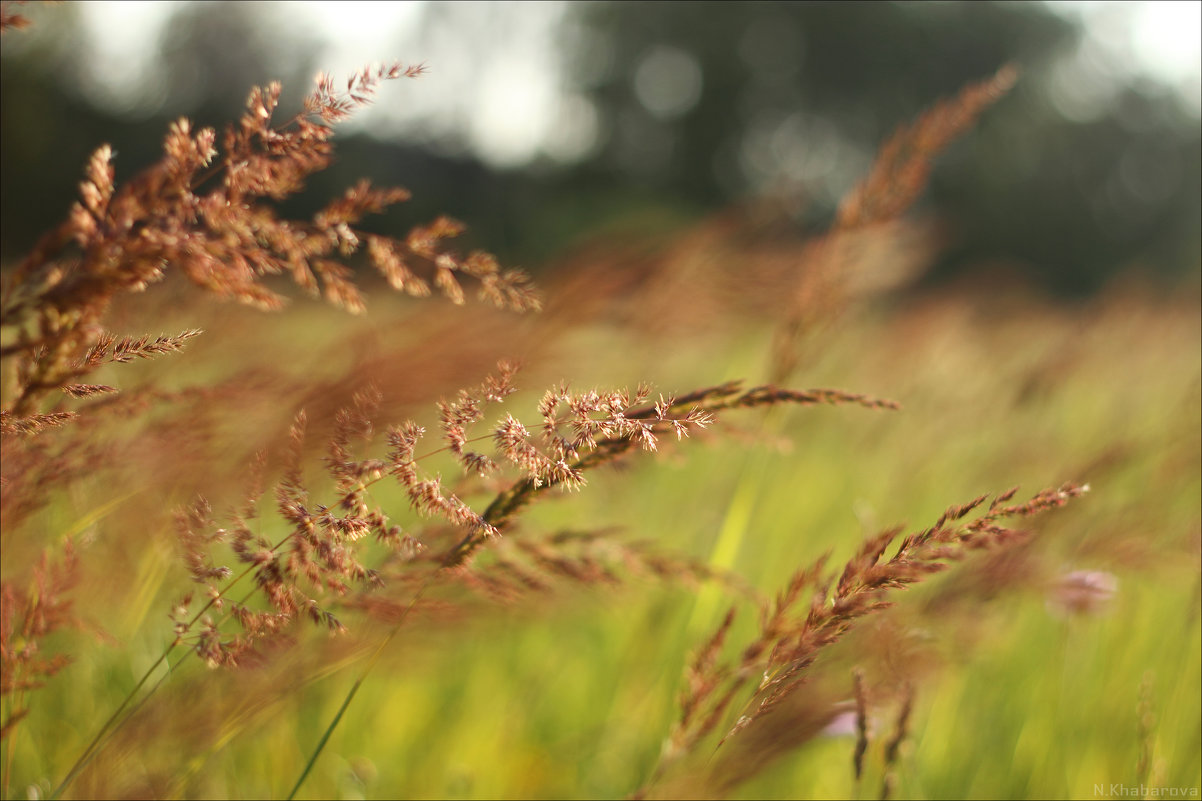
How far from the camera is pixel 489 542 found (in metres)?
0.62

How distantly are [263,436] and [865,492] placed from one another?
→ 1973 mm

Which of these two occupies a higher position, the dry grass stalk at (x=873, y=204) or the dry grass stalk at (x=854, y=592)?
the dry grass stalk at (x=873, y=204)

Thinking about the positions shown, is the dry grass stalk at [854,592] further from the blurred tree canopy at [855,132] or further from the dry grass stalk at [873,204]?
the blurred tree canopy at [855,132]

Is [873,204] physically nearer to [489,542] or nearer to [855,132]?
[489,542]

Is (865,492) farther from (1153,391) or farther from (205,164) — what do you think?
(205,164)

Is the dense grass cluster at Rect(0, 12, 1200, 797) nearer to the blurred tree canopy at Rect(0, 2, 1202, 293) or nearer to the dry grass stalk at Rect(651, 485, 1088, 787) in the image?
the dry grass stalk at Rect(651, 485, 1088, 787)

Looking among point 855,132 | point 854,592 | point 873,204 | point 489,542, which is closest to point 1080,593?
point 873,204

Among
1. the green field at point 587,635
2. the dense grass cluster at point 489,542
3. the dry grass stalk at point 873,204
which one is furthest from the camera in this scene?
the dry grass stalk at point 873,204

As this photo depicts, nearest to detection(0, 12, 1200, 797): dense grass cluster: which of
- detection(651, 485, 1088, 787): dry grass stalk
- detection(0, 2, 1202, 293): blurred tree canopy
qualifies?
detection(651, 485, 1088, 787): dry grass stalk

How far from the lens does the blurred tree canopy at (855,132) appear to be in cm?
2265

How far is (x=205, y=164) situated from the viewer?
0.46 m

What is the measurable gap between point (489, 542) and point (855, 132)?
29.5 metres

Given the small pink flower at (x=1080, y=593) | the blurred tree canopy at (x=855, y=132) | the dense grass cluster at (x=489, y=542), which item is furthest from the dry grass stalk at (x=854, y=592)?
the blurred tree canopy at (x=855, y=132)

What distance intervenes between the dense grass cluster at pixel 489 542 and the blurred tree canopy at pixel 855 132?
16959 millimetres
